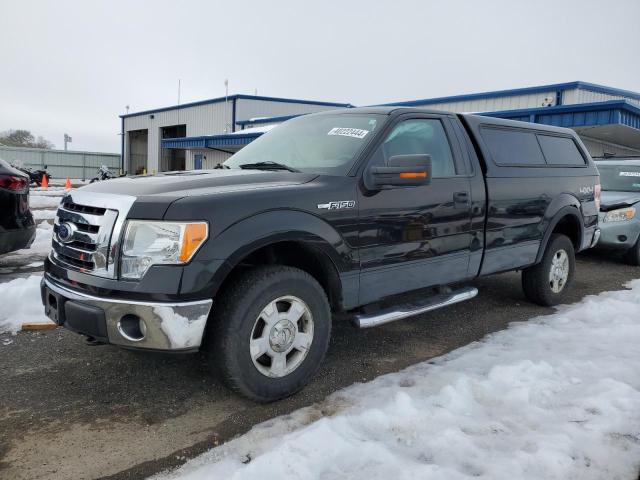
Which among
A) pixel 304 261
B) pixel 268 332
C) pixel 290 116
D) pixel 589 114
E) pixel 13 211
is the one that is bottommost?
pixel 268 332

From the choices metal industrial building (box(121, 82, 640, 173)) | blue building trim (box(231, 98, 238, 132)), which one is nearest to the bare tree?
metal industrial building (box(121, 82, 640, 173))

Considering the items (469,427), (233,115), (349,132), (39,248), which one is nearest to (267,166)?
(349,132)

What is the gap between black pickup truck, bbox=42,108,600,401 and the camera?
2738 millimetres

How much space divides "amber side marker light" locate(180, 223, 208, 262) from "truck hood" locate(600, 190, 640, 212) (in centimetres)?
760

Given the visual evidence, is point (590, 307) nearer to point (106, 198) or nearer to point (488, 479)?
point (488, 479)

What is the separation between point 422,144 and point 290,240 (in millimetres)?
1631

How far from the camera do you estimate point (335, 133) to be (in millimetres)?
3920

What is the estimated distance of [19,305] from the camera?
477 centimetres

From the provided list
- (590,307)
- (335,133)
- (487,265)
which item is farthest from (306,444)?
(590,307)

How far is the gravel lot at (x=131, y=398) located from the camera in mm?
2553

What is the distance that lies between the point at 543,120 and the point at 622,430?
13.9 metres

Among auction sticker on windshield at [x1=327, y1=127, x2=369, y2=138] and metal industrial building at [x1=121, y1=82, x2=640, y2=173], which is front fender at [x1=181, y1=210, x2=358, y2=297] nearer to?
auction sticker on windshield at [x1=327, y1=127, x2=369, y2=138]

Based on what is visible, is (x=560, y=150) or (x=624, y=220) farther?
(x=624, y=220)

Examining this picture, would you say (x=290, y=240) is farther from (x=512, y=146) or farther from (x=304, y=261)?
(x=512, y=146)
